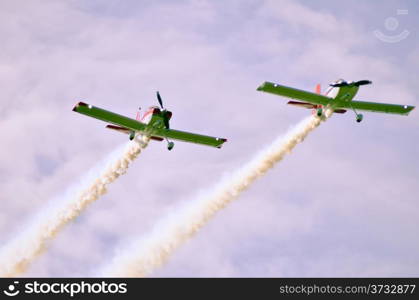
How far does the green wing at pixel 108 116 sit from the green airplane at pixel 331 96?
9367mm

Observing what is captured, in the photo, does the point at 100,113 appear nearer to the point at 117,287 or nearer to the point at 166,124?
the point at 166,124

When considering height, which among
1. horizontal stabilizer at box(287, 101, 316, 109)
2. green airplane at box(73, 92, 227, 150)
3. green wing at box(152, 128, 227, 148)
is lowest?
green airplane at box(73, 92, 227, 150)

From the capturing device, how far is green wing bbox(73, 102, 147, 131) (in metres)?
106

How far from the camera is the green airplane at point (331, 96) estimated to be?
109 m

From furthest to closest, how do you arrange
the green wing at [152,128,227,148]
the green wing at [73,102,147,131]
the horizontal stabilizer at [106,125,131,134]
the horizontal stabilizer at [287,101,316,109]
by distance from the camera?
1. the horizontal stabilizer at [287,101,316,109]
2. the green wing at [152,128,227,148]
3. the horizontal stabilizer at [106,125,131,134]
4. the green wing at [73,102,147,131]

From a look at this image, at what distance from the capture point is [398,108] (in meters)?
115

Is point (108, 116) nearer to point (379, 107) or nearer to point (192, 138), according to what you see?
point (192, 138)

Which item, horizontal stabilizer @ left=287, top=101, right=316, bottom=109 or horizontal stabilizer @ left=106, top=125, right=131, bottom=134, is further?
horizontal stabilizer @ left=287, top=101, right=316, bottom=109

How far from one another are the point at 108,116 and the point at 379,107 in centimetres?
2132

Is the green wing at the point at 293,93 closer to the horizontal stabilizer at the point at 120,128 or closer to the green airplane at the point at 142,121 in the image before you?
the green airplane at the point at 142,121

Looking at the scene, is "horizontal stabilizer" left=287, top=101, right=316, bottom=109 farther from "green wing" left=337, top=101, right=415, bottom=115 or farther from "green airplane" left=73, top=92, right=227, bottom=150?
"green airplane" left=73, top=92, right=227, bottom=150

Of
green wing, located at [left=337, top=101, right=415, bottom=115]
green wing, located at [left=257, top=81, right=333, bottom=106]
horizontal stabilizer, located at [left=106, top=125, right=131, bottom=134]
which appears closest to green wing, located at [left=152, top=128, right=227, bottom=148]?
horizontal stabilizer, located at [left=106, top=125, right=131, bottom=134]

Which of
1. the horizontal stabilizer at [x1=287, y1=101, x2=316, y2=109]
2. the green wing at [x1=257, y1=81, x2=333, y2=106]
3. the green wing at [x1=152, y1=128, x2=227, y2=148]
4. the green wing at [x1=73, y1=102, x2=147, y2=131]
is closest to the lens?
the green wing at [x1=73, y1=102, x2=147, y2=131]

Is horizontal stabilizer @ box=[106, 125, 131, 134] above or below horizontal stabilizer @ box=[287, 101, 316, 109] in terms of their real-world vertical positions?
below
